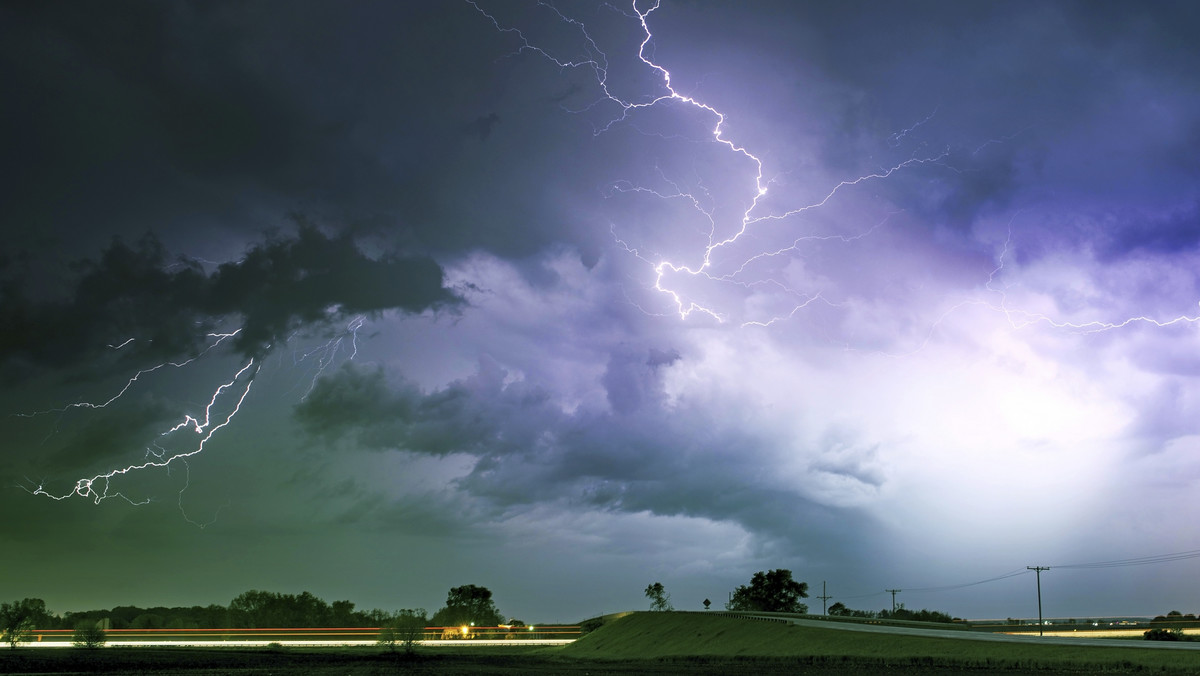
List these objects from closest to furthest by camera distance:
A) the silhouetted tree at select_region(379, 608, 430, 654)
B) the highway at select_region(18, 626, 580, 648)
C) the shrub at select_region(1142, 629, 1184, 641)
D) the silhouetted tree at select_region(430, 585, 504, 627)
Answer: the shrub at select_region(1142, 629, 1184, 641), the silhouetted tree at select_region(379, 608, 430, 654), the highway at select_region(18, 626, 580, 648), the silhouetted tree at select_region(430, 585, 504, 627)

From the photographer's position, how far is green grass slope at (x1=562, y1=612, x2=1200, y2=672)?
38.4 metres

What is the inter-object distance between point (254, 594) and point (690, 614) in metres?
105

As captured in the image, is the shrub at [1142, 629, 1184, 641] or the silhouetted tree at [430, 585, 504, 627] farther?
the silhouetted tree at [430, 585, 504, 627]

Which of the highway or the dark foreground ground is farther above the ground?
the dark foreground ground

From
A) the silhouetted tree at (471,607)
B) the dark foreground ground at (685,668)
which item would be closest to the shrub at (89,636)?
the dark foreground ground at (685,668)

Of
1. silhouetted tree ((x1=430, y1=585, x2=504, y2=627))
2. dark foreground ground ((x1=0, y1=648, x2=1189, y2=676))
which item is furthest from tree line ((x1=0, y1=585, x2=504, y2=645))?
dark foreground ground ((x1=0, y1=648, x2=1189, y2=676))

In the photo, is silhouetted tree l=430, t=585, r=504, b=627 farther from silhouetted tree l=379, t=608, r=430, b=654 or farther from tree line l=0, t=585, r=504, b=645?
silhouetted tree l=379, t=608, r=430, b=654

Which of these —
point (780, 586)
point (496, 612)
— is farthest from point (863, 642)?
point (496, 612)

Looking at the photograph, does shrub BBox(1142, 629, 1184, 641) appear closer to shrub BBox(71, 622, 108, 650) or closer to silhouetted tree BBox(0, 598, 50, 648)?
shrub BBox(71, 622, 108, 650)

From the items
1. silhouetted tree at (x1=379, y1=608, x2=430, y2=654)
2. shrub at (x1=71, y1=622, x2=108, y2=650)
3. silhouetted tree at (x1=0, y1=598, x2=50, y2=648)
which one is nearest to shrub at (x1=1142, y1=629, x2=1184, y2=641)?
silhouetted tree at (x1=379, y1=608, x2=430, y2=654)

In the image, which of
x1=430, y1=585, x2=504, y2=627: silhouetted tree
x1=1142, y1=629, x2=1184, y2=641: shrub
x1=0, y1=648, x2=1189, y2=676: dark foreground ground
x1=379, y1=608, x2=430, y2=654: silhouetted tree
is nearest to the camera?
x1=0, y1=648, x2=1189, y2=676: dark foreground ground

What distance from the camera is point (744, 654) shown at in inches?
2146

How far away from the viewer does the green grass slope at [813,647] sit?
3841 centimetres

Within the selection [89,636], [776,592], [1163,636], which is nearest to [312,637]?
[89,636]
